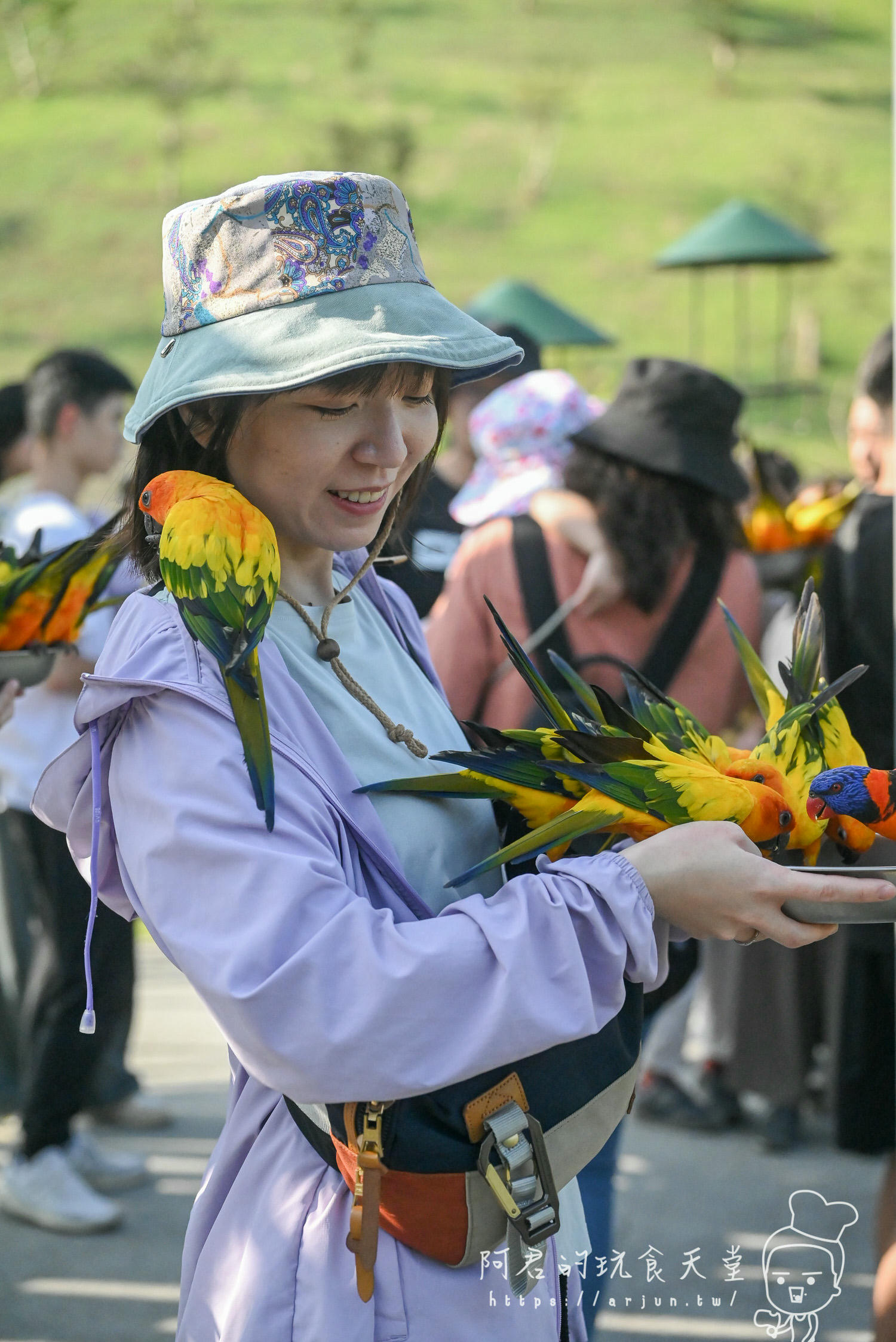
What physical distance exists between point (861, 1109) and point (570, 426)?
1958mm

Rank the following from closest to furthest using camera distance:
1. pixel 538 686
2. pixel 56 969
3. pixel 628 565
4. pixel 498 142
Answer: pixel 538 686, pixel 628 565, pixel 56 969, pixel 498 142

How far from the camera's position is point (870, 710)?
2.60 metres

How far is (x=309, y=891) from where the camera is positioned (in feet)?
3.07

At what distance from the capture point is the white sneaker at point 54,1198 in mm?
3068

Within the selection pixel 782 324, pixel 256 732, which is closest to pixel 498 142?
pixel 782 324

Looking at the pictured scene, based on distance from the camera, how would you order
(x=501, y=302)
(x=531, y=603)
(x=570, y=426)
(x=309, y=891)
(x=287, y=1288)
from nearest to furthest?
(x=309, y=891) → (x=287, y=1288) → (x=531, y=603) → (x=570, y=426) → (x=501, y=302)

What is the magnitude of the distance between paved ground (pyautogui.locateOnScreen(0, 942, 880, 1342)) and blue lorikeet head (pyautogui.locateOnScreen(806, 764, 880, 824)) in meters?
1.19

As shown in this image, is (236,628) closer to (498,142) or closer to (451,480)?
(451,480)

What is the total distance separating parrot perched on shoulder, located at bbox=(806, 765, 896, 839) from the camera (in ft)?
3.80

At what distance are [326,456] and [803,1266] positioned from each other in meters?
2.62

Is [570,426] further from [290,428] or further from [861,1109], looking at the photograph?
[290,428]

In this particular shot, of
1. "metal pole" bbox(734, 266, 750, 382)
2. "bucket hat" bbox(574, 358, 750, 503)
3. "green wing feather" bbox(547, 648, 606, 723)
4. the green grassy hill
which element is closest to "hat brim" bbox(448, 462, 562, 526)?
"bucket hat" bbox(574, 358, 750, 503)

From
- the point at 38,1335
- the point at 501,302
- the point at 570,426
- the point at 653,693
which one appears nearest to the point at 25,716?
the point at 38,1335

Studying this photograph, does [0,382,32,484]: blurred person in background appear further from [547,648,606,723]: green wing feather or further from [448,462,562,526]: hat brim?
[547,648,606,723]: green wing feather
